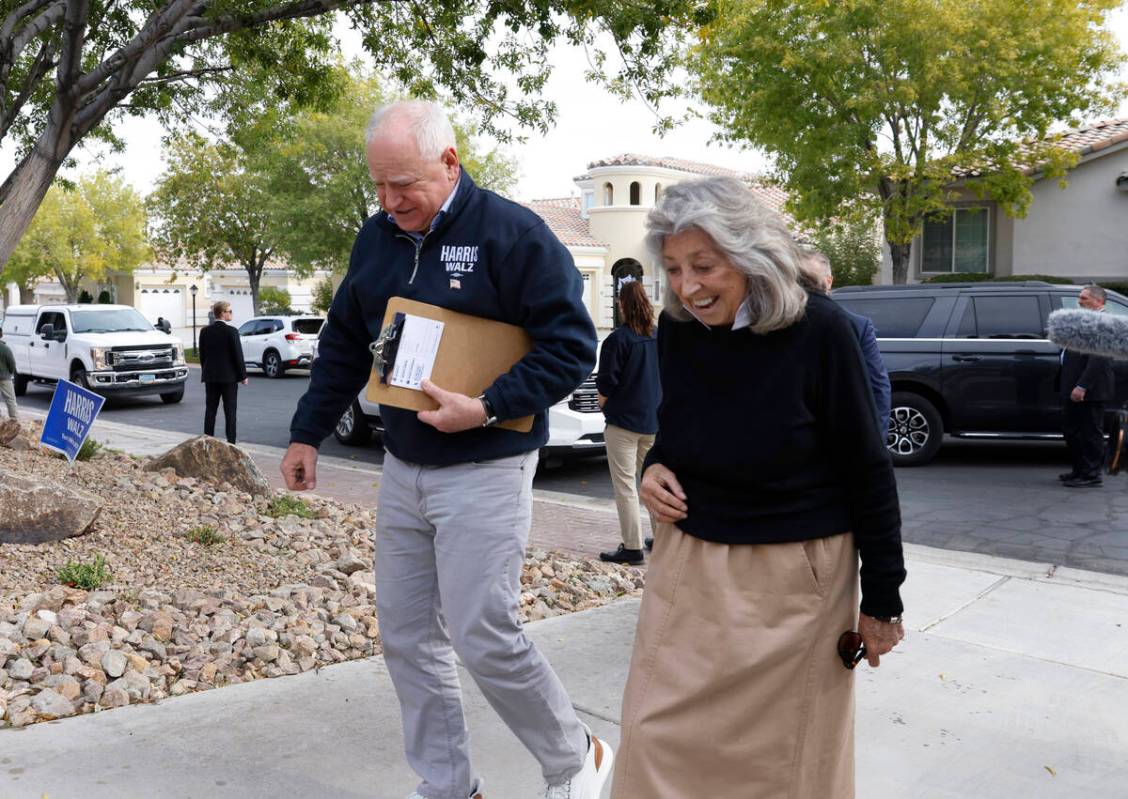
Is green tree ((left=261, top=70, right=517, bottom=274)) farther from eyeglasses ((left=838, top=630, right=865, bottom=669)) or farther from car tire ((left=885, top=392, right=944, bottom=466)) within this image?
eyeglasses ((left=838, top=630, right=865, bottom=669))

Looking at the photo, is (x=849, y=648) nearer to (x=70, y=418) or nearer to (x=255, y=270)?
(x=70, y=418)

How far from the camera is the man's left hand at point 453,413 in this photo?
287cm

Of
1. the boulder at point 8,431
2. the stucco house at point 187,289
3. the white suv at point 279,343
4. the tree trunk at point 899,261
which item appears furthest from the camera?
the stucco house at point 187,289

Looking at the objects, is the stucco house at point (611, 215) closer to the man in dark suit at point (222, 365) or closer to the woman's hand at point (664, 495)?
the man in dark suit at point (222, 365)

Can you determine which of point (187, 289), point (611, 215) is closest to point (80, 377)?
point (611, 215)

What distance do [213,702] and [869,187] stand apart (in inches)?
871

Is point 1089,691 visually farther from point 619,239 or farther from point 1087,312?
Answer: point 619,239

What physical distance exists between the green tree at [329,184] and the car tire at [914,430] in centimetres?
2413

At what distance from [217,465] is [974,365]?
24.2ft

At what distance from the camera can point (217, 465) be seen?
26.4 feet

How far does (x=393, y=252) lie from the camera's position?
312cm

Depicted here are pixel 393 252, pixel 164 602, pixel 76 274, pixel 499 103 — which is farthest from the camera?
pixel 76 274

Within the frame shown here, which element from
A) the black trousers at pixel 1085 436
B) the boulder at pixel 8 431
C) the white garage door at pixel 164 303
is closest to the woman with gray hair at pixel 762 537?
the black trousers at pixel 1085 436

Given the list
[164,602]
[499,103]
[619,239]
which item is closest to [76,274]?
[619,239]
